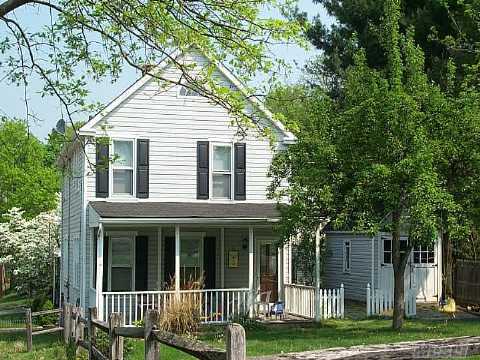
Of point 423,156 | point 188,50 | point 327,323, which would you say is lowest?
point 327,323

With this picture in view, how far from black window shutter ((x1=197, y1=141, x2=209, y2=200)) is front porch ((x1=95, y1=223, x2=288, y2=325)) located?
1027 mm

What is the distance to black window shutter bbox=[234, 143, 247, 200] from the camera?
2336 cm

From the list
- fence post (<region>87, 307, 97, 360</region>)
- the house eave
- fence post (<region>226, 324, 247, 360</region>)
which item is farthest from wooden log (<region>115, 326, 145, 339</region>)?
the house eave

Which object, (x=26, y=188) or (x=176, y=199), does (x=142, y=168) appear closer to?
(x=176, y=199)

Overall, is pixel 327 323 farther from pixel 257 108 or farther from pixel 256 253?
pixel 257 108

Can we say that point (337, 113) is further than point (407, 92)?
Yes

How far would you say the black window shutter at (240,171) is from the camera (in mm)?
23359

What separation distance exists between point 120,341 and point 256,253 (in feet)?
44.4

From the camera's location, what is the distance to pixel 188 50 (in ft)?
35.5

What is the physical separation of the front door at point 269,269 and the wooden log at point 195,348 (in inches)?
671

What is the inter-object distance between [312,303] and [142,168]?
6282mm

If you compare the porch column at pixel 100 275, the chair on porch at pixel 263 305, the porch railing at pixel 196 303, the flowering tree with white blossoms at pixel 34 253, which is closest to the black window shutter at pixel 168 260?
the porch railing at pixel 196 303

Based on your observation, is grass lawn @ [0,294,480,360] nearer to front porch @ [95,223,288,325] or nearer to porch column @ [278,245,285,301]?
porch column @ [278,245,285,301]

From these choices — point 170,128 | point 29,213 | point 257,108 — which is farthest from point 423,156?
point 29,213
